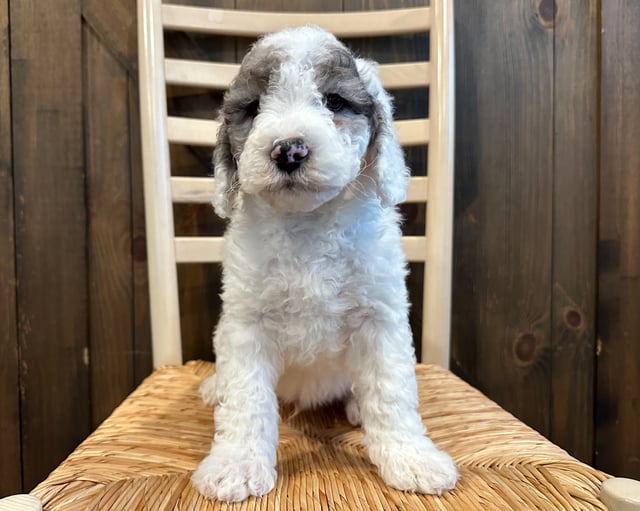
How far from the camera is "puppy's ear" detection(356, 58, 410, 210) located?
0.78 metres

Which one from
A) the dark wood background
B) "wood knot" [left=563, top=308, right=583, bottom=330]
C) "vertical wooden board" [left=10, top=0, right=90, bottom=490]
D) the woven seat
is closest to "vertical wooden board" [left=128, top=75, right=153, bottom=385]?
the dark wood background

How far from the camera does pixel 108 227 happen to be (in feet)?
4.28

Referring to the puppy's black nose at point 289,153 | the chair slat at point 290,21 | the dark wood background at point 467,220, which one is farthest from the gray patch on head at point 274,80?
the dark wood background at point 467,220

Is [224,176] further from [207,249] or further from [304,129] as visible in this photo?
[207,249]

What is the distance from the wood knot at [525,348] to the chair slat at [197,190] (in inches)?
19.9

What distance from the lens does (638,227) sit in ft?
4.31

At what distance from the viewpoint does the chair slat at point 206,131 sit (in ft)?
3.76

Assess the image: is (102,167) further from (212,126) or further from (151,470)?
(151,470)

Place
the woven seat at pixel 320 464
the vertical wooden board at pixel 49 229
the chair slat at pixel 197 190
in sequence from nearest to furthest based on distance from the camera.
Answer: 1. the woven seat at pixel 320 464
2. the chair slat at pixel 197 190
3. the vertical wooden board at pixel 49 229

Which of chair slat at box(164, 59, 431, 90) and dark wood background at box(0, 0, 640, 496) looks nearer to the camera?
chair slat at box(164, 59, 431, 90)

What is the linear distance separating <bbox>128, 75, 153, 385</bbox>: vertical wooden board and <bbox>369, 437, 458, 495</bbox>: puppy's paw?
2.61 feet

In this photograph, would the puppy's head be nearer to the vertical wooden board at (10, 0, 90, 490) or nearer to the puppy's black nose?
the puppy's black nose

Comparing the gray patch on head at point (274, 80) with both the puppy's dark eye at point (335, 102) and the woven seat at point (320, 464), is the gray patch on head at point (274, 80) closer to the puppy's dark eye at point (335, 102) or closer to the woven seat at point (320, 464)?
the puppy's dark eye at point (335, 102)

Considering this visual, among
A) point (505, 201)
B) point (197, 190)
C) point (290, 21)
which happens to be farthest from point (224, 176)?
point (505, 201)
